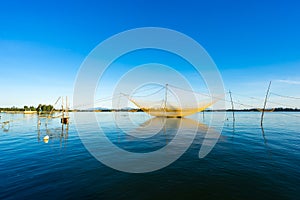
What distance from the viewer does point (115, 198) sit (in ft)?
16.2

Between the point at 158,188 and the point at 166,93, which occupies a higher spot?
the point at 166,93

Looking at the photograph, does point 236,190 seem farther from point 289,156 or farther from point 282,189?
point 289,156

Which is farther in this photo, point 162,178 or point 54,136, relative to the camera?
point 54,136

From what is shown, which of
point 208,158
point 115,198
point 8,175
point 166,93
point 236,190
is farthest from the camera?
Result: point 166,93

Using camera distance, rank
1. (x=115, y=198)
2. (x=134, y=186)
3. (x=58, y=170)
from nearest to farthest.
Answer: (x=115, y=198) < (x=134, y=186) < (x=58, y=170)

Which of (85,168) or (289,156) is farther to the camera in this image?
(289,156)

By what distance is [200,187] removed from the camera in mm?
5559

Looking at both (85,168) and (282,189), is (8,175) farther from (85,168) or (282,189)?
(282,189)

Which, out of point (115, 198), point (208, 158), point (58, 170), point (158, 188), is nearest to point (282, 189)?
point (208, 158)

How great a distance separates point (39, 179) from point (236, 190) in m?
8.28

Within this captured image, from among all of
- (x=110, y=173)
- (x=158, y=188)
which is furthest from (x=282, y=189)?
(x=110, y=173)

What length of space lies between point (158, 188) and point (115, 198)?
5.43ft

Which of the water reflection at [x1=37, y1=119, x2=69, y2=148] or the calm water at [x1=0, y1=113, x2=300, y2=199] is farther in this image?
the water reflection at [x1=37, y1=119, x2=69, y2=148]

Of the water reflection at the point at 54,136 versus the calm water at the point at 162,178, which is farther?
the water reflection at the point at 54,136
